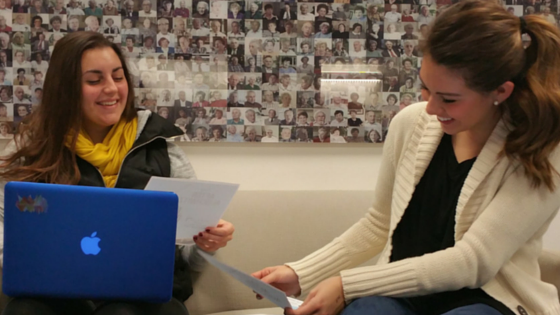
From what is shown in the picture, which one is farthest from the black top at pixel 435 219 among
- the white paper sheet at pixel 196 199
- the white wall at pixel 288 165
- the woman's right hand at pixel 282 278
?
the white wall at pixel 288 165

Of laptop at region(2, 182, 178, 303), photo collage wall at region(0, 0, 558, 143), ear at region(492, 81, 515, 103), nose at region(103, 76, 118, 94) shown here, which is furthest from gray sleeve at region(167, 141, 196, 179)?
ear at region(492, 81, 515, 103)

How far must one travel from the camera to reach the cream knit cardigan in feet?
3.31

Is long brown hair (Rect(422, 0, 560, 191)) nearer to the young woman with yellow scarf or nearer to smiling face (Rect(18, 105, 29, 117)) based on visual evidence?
the young woman with yellow scarf

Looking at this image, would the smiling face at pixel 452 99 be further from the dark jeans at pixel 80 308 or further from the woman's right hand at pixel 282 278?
the dark jeans at pixel 80 308

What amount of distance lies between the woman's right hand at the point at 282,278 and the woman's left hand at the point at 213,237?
0.20 m

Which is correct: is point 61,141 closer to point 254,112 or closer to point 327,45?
point 254,112

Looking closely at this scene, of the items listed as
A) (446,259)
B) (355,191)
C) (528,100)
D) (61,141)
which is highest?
(528,100)

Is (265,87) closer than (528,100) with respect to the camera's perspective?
No

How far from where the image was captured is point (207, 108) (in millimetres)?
1950

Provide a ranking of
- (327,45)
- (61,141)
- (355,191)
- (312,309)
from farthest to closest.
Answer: (327,45)
(355,191)
(61,141)
(312,309)

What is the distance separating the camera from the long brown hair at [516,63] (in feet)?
3.30

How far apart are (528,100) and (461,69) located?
0.50ft

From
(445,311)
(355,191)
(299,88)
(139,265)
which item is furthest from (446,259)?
(299,88)

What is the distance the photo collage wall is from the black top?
81 cm
